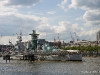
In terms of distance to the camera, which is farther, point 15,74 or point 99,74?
point 15,74

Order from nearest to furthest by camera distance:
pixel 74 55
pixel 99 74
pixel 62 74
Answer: pixel 99 74
pixel 62 74
pixel 74 55

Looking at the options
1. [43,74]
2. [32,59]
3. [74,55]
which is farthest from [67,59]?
[43,74]

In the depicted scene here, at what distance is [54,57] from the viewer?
17212 cm

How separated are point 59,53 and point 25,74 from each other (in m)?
91.6

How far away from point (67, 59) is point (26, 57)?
3120 cm

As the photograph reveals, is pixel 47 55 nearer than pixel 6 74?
No

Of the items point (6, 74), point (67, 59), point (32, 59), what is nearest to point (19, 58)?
point (32, 59)

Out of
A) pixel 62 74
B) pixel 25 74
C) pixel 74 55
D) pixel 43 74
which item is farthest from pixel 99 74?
pixel 74 55

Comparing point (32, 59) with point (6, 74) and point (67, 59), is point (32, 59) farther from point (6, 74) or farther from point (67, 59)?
point (6, 74)

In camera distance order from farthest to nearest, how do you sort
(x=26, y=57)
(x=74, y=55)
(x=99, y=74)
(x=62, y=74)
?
(x=26, y=57) → (x=74, y=55) → (x=62, y=74) → (x=99, y=74)

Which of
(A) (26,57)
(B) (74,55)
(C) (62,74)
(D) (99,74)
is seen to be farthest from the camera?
(A) (26,57)

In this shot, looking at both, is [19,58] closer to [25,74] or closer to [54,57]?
[54,57]

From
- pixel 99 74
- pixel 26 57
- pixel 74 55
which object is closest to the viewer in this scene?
pixel 99 74

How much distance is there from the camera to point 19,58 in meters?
194
